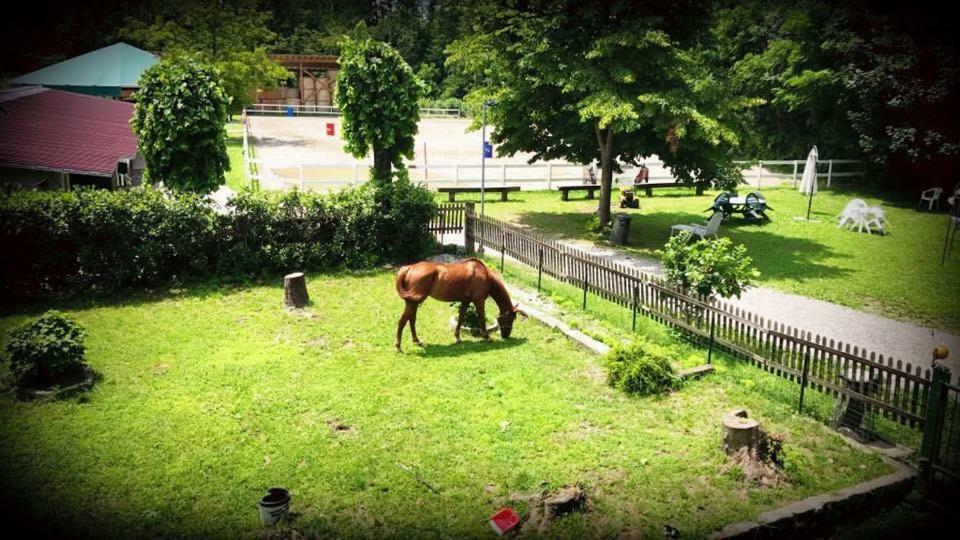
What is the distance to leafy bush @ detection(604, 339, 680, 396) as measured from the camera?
8.92m

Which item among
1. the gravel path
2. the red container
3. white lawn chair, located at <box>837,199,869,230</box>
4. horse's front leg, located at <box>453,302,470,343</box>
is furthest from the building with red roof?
white lawn chair, located at <box>837,199,869,230</box>

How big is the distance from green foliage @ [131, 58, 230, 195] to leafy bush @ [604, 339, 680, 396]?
10829 mm

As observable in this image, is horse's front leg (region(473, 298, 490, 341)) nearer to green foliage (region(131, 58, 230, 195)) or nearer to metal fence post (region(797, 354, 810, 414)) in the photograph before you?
metal fence post (region(797, 354, 810, 414))

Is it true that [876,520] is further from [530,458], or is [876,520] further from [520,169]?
[520,169]

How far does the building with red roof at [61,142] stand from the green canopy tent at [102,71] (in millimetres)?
9722

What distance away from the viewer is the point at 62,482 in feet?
21.8

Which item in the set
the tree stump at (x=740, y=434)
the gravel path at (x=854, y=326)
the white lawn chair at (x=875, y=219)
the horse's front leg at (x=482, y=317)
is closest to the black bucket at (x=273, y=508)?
the tree stump at (x=740, y=434)

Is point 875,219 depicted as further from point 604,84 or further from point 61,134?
point 61,134

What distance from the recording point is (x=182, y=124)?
14.4 m

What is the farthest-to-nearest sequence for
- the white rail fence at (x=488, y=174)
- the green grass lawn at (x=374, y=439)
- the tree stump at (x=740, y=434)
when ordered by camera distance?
the white rail fence at (x=488, y=174) → the tree stump at (x=740, y=434) → the green grass lawn at (x=374, y=439)

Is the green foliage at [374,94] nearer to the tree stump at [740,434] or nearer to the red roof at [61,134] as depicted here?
the red roof at [61,134]

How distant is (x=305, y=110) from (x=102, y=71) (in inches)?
829

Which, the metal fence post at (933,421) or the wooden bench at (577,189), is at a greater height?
the wooden bench at (577,189)

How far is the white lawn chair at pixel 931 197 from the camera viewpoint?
24.4 metres
